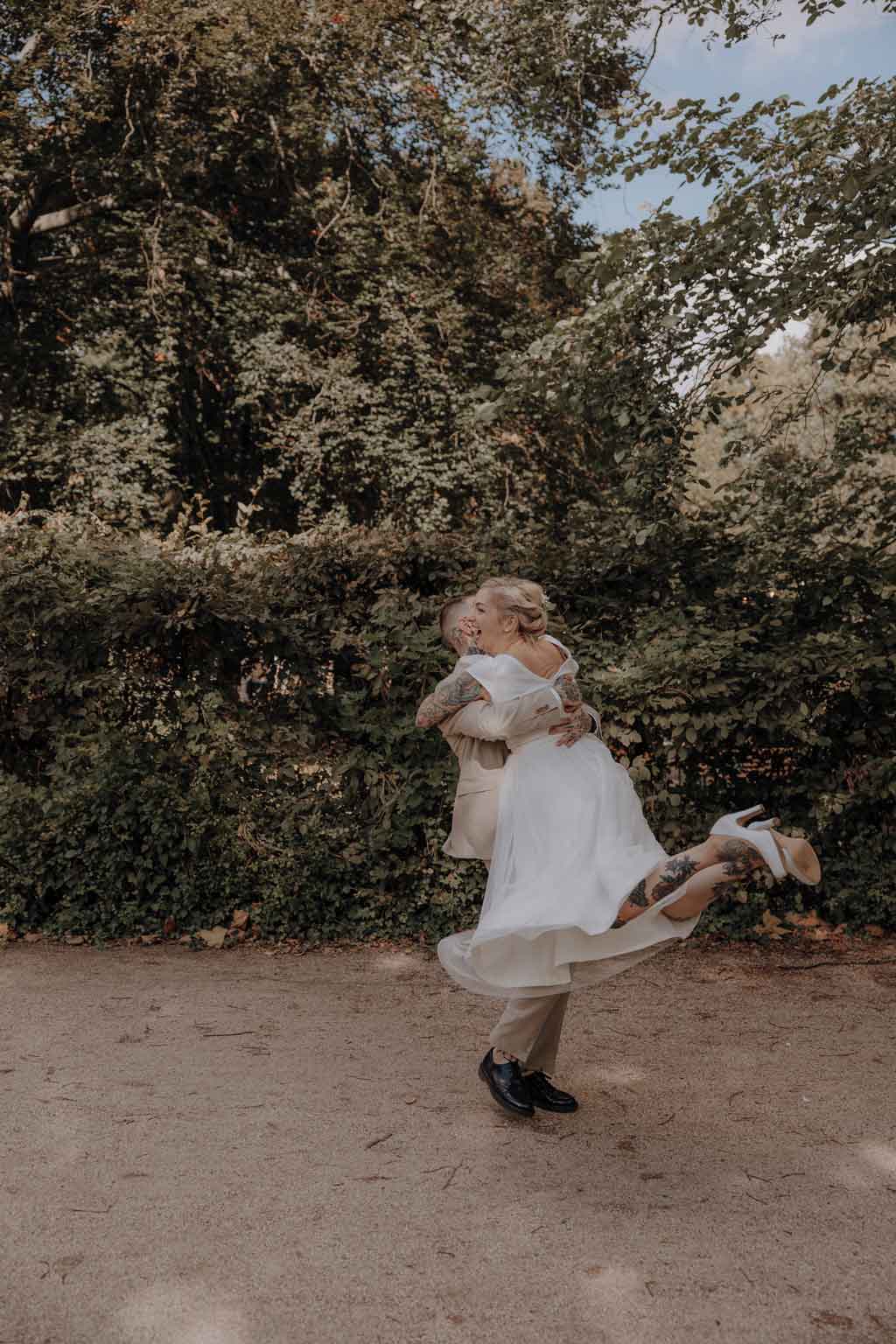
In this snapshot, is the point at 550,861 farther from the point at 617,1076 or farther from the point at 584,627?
the point at 584,627

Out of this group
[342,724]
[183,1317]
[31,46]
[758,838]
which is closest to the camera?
[183,1317]

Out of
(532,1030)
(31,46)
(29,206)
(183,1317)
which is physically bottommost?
(183,1317)

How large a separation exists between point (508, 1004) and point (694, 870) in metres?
0.90

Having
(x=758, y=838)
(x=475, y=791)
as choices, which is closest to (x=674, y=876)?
(x=758, y=838)

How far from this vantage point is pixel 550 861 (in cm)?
359

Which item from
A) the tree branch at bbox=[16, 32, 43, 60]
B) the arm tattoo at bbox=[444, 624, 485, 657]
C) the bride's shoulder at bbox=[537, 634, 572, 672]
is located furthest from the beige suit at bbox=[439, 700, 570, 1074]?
the tree branch at bbox=[16, 32, 43, 60]

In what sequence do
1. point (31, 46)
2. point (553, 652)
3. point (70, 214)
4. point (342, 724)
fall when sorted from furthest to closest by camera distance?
point (70, 214) < point (31, 46) < point (342, 724) < point (553, 652)

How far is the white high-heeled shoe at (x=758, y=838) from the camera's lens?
3275mm

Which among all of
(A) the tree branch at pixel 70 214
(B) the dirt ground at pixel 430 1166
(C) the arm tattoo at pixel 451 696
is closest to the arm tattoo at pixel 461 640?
(C) the arm tattoo at pixel 451 696

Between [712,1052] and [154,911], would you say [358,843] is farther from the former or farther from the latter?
[712,1052]

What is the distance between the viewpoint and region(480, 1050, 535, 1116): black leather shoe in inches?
155

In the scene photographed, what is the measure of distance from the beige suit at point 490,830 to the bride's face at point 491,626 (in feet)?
0.86

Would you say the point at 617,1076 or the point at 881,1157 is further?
the point at 617,1076

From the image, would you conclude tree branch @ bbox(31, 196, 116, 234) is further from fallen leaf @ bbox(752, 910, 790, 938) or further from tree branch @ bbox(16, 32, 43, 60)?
fallen leaf @ bbox(752, 910, 790, 938)
